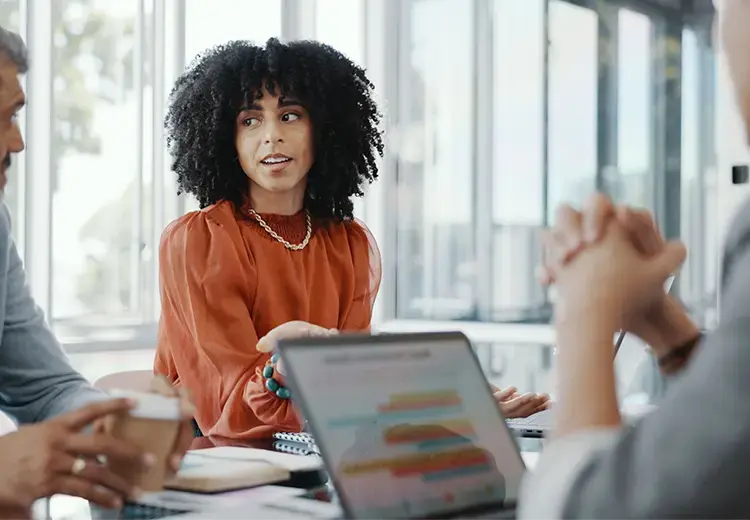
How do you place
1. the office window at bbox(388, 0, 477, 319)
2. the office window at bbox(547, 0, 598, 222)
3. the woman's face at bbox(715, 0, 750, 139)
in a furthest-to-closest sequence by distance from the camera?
the office window at bbox(388, 0, 477, 319) < the office window at bbox(547, 0, 598, 222) < the woman's face at bbox(715, 0, 750, 139)

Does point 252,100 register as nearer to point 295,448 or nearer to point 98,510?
point 295,448

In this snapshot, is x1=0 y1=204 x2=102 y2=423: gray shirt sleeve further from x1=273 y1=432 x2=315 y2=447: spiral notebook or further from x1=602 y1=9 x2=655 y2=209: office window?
x1=602 y1=9 x2=655 y2=209: office window

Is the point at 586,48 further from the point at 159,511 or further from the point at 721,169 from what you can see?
the point at 159,511

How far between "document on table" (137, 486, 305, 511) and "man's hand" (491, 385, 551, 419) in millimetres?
436

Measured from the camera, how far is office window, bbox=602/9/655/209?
11.5ft

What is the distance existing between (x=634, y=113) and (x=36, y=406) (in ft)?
8.51

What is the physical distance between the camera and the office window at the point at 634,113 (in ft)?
11.5

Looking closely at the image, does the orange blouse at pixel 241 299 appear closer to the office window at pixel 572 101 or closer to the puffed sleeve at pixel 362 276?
the puffed sleeve at pixel 362 276

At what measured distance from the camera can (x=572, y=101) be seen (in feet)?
12.2

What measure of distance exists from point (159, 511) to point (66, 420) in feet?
0.47

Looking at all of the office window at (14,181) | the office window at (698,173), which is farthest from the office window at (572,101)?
the office window at (14,181)

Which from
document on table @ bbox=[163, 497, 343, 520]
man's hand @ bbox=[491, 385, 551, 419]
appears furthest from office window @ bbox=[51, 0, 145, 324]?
document on table @ bbox=[163, 497, 343, 520]

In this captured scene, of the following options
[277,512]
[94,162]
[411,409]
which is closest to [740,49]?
[411,409]

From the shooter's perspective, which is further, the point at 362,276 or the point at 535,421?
the point at 362,276
